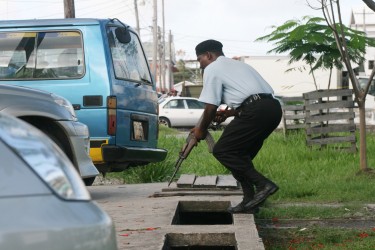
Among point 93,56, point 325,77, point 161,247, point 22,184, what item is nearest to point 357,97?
point 93,56

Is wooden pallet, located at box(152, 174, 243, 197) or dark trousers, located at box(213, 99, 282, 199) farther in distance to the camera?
wooden pallet, located at box(152, 174, 243, 197)

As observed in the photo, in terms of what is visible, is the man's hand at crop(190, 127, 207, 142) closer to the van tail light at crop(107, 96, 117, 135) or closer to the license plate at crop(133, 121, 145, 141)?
the van tail light at crop(107, 96, 117, 135)

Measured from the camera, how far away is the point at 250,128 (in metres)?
7.59

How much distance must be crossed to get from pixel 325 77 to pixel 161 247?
3380cm

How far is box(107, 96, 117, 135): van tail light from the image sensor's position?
384 inches

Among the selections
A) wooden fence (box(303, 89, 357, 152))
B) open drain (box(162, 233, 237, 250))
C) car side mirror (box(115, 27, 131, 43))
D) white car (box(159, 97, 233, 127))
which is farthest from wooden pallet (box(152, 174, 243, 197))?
white car (box(159, 97, 233, 127))

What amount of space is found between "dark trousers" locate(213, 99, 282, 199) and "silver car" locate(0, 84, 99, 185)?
1.51 m

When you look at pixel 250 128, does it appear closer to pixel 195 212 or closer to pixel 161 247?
pixel 195 212

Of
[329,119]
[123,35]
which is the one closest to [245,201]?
[123,35]

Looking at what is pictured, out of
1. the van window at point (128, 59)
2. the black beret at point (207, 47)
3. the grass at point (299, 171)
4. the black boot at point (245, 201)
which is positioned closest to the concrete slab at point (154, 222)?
the black boot at point (245, 201)

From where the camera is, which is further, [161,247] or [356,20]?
[356,20]

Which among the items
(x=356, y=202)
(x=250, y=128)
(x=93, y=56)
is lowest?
(x=356, y=202)

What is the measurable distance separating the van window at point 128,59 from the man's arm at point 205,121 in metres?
2.42

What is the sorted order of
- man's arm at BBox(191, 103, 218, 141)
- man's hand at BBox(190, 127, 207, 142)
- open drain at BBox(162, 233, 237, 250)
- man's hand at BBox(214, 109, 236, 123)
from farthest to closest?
man's hand at BBox(190, 127, 207, 142) → man's hand at BBox(214, 109, 236, 123) → man's arm at BBox(191, 103, 218, 141) → open drain at BBox(162, 233, 237, 250)
